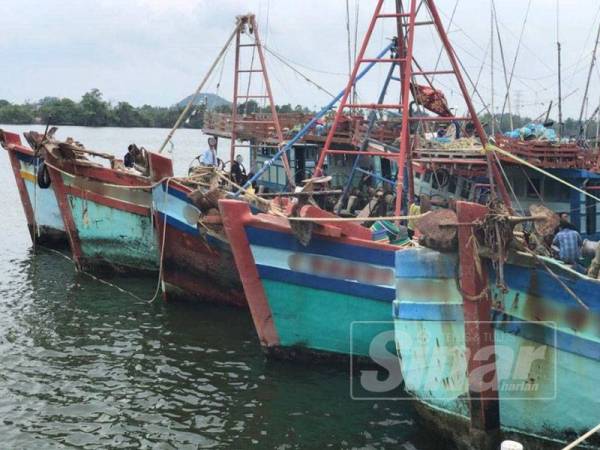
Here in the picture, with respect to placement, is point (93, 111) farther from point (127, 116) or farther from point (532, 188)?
point (532, 188)

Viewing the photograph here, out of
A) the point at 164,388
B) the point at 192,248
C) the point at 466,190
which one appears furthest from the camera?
the point at 466,190

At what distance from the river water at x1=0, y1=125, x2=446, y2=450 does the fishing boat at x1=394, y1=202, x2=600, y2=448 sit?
1022mm

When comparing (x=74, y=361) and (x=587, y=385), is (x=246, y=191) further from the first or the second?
(x=587, y=385)

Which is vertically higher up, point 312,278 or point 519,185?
point 519,185

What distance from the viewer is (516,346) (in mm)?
7207

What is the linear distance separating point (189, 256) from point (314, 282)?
15.4 feet

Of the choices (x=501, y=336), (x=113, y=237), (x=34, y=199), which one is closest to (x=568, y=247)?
(x=501, y=336)

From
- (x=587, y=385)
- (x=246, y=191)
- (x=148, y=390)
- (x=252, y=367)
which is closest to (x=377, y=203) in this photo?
(x=246, y=191)

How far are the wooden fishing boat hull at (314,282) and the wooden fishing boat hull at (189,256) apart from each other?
326 centimetres

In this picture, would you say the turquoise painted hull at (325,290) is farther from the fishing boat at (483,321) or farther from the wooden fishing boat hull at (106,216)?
the wooden fishing boat hull at (106,216)

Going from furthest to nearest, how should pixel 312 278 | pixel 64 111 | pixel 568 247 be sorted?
pixel 64 111 < pixel 312 278 < pixel 568 247

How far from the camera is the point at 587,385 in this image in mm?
6840

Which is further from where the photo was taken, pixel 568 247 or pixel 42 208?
pixel 42 208

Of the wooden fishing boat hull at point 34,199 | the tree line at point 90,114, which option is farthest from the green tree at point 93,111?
the wooden fishing boat hull at point 34,199
